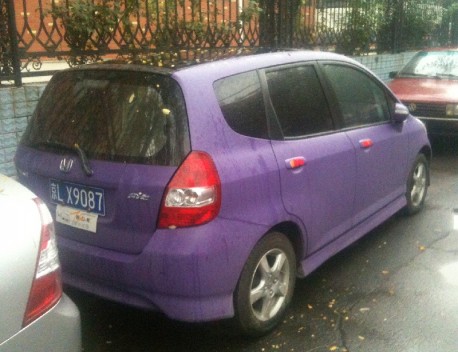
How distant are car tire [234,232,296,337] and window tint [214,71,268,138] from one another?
0.65m

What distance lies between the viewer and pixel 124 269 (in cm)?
305

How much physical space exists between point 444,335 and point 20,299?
2.59 meters

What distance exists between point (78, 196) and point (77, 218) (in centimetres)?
13

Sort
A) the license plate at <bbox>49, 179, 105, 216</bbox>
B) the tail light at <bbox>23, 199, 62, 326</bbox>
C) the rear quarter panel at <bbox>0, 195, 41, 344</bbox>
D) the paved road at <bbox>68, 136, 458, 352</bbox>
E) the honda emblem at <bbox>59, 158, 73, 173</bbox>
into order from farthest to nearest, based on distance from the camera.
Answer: the paved road at <bbox>68, 136, 458, 352</bbox> → the honda emblem at <bbox>59, 158, 73, 173</bbox> → the license plate at <bbox>49, 179, 105, 216</bbox> → the tail light at <bbox>23, 199, 62, 326</bbox> → the rear quarter panel at <bbox>0, 195, 41, 344</bbox>

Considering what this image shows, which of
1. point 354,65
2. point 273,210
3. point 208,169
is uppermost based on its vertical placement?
point 354,65

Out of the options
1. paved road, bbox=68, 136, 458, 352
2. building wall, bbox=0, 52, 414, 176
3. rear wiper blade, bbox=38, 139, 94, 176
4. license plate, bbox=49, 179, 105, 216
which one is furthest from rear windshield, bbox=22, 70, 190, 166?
building wall, bbox=0, 52, 414, 176

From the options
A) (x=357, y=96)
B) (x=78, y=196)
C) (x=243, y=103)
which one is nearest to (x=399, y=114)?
(x=357, y=96)

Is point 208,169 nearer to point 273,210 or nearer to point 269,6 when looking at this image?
point 273,210

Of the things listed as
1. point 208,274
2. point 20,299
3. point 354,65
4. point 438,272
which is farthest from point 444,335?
point 20,299

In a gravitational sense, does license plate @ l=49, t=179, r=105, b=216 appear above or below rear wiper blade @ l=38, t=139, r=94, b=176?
below

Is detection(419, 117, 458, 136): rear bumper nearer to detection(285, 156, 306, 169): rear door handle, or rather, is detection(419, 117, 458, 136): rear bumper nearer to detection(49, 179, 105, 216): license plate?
detection(285, 156, 306, 169): rear door handle

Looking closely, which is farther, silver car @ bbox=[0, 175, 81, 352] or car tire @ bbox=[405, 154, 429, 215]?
car tire @ bbox=[405, 154, 429, 215]

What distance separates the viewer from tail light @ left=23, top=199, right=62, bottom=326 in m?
2.12

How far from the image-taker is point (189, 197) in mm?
2951
